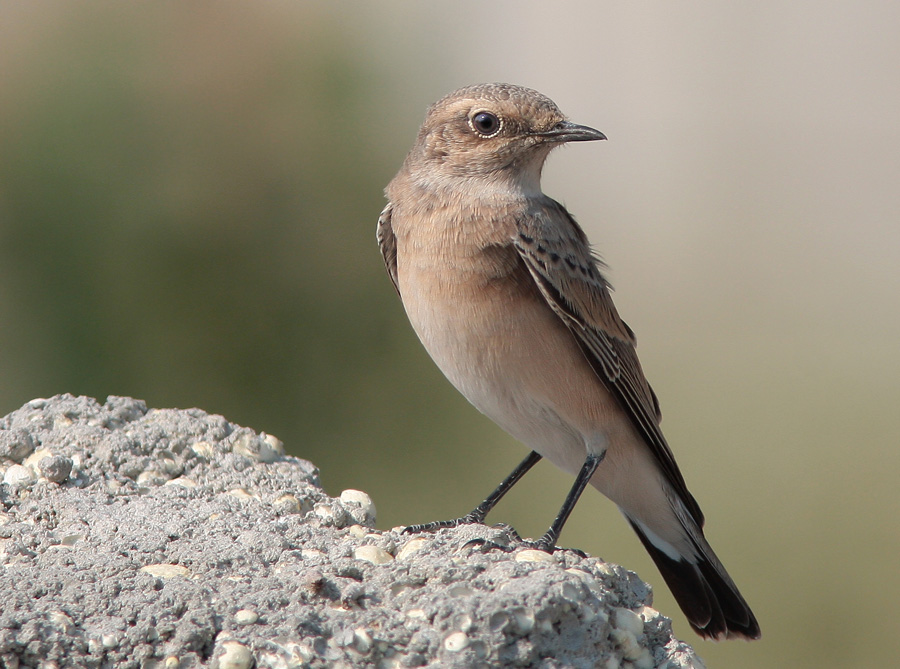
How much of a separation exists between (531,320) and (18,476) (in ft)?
6.58

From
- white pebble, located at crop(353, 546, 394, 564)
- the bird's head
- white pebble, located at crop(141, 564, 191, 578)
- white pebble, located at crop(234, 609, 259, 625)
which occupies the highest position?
the bird's head

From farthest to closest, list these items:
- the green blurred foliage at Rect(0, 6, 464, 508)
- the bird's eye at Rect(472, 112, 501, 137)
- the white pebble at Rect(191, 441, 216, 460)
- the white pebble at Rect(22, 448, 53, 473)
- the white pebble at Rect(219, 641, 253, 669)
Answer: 1. the green blurred foliage at Rect(0, 6, 464, 508)
2. the bird's eye at Rect(472, 112, 501, 137)
3. the white pebble at Rect(191, 441, 216, 460)
4. the white pebble at Rect(22, 448, 53, 473)
5. the white pebble at Rect(219, 641, 253, 669)

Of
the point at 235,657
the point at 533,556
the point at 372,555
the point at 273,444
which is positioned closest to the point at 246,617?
the point at 235,657

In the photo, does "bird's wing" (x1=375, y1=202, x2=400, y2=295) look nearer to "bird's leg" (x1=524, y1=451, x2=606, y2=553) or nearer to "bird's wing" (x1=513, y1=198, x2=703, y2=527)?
"bird's wing" (x1=513, y1=198, x2=703, y2=527)

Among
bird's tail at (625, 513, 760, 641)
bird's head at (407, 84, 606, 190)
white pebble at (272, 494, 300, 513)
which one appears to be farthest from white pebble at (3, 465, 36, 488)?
bird's tail at (625, 513, 760, 641)

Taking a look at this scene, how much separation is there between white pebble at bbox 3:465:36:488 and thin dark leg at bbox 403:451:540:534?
4.42 feet

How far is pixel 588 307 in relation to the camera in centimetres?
434

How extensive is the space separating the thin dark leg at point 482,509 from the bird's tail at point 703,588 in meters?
0.57

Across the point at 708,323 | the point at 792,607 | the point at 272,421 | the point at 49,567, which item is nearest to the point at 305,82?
the point at 272,421

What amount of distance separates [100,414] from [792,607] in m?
5.16

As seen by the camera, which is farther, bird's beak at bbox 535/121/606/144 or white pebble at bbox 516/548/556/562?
bird's beak at bbox 535/121/606/144

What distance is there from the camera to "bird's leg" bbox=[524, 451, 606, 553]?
3829 mm

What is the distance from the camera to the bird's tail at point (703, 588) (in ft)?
14.4

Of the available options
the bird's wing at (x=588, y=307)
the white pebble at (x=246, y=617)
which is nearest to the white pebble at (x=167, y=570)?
the white pebble at (x=246, y=617)
